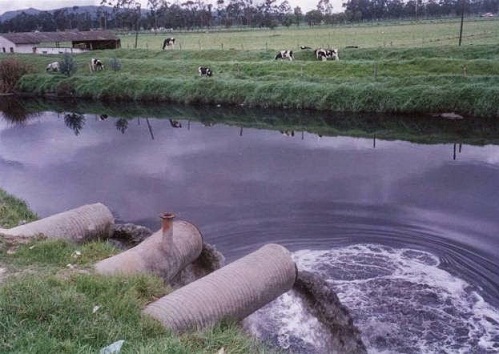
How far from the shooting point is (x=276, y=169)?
19250mm

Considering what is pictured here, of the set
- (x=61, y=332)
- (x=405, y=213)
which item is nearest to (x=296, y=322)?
(x=61, y=332)

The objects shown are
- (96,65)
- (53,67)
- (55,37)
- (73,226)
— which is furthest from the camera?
(55,37)

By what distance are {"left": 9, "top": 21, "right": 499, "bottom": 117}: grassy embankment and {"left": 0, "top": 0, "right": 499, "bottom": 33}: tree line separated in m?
62.2

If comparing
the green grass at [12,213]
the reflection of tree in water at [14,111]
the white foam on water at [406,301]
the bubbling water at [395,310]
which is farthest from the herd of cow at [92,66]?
the bubbling water at [395,310]

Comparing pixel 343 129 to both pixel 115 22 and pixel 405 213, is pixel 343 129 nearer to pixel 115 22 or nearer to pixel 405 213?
pixel 405 213

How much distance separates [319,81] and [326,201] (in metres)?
16.7

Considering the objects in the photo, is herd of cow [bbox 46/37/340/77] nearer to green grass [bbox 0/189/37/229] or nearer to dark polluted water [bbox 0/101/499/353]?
dark polluted water [bbox 0/101/499/353]

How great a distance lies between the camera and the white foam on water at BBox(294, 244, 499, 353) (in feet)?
29.1

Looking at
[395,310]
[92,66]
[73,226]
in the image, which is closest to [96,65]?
[92,66]

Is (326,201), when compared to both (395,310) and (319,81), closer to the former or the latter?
(395,310)

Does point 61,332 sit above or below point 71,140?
above

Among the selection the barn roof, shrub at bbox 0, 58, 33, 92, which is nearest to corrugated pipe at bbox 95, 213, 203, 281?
shrub at bbox 0, 58, 33, 92

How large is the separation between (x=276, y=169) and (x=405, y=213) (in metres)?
5.84

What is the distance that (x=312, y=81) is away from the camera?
3108 centimetres
